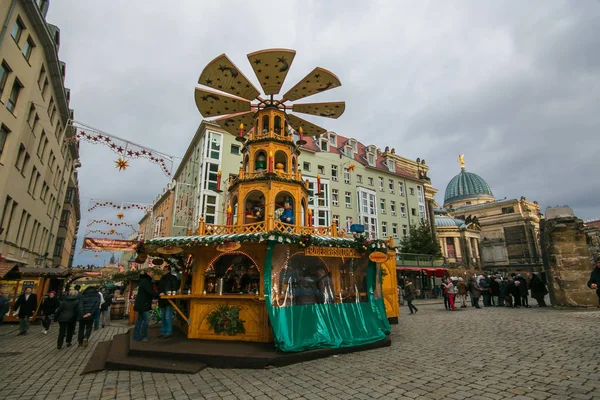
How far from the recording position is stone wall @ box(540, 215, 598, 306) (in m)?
14.9

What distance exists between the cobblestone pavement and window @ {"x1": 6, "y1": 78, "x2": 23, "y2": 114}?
14130 millimetres

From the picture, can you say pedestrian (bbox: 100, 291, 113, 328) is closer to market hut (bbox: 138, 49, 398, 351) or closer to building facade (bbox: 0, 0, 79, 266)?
market hut (bbox: 138, 49, 398, 351)

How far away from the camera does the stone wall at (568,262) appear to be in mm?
14899

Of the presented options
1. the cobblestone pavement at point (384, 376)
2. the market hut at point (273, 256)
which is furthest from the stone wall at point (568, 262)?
the market hut at point (273, 256)

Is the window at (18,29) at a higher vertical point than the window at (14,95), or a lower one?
higher

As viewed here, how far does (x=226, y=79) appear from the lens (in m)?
12.0

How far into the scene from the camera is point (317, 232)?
10.6 m

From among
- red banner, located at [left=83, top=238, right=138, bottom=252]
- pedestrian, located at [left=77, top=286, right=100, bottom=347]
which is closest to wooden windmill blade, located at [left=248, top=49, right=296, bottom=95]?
pedestrian, located at [left=77, top=286, right=100, bottom=347]

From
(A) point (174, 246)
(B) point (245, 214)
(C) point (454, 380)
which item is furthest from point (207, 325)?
(C) point (454, 380)

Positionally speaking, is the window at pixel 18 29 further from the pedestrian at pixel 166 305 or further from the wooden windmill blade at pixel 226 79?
the pedestrian at pixel 166 305

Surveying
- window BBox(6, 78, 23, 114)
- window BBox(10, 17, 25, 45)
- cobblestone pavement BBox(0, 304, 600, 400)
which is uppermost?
window BBox(10, 17, 25, 45)

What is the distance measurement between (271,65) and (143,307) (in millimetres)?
9591

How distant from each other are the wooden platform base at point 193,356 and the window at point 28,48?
19.3 m

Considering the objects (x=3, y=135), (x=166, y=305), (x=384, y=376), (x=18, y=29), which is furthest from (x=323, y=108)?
(x=18, y=29)
